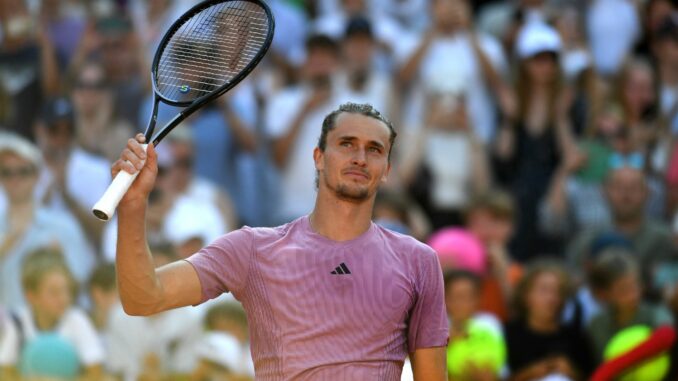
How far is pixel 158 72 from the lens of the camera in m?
4.82

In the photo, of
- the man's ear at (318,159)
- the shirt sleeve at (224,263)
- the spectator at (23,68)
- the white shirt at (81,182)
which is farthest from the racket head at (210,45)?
the spectator at (23,68)

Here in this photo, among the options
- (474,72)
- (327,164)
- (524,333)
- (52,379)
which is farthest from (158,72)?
(474,72)

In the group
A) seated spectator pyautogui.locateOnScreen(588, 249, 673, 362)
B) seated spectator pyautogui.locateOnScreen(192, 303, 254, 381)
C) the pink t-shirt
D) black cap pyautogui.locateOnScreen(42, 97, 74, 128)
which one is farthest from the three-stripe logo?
black cap pyautogui.locateOnScreen(42, 97, 74, 128)

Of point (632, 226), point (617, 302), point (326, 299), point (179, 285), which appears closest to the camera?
point (179, 285)

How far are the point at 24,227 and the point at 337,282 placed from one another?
501 centimetres

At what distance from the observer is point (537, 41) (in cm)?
1020

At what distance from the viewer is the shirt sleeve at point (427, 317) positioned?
4.52m

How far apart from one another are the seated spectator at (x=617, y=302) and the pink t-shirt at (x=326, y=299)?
4191 mm

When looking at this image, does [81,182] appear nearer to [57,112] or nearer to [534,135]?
[57,112]

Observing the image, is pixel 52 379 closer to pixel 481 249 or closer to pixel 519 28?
pixel 481 249

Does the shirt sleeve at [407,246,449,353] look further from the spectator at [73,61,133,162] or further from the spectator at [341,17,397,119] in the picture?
the spectator at [73,61,133,162]

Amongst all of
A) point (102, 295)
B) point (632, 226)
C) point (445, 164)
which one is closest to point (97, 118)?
point (102, 295)

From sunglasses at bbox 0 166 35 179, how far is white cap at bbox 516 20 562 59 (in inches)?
150

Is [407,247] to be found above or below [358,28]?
below
